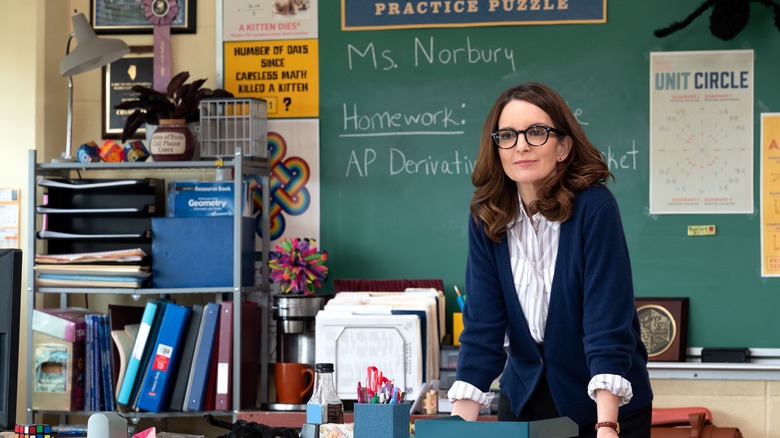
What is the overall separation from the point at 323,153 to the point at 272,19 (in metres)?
0.55

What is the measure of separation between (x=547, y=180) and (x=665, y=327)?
2154mm

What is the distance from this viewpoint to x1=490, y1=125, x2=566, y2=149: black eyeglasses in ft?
6.29

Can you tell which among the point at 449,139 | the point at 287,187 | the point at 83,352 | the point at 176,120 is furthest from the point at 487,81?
the point at 83,352

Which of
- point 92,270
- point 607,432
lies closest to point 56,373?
point 92,270

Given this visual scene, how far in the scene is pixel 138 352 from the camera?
12.8 ft

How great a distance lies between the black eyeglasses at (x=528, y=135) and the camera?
1918mm

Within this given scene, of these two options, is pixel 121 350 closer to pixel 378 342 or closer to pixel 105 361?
pixel 105 361

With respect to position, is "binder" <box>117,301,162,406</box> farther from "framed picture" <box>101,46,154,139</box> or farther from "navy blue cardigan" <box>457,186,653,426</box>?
"navy blue cardigan" <box>457,186,653,426</box>

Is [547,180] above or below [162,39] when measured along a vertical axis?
below

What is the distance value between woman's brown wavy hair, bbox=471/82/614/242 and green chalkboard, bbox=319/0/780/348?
2063 millimetres

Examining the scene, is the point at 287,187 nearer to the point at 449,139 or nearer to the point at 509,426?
the point at 449,139

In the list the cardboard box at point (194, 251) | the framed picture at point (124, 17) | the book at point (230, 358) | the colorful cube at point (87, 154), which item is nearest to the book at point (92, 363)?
the cardboard box at point (194, 251)

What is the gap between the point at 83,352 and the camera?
400 cm

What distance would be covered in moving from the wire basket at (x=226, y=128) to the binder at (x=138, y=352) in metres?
0.59
